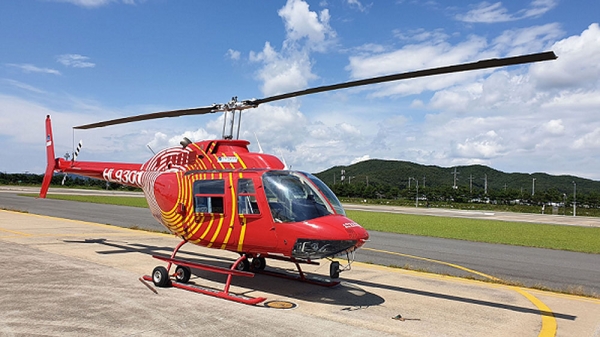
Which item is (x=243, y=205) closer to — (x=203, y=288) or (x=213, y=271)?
(x=213, y=271)

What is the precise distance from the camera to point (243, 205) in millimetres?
7898

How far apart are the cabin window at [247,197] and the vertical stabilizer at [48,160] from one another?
8.40 m

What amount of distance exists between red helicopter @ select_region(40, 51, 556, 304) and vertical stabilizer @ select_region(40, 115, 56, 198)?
17.0 feet

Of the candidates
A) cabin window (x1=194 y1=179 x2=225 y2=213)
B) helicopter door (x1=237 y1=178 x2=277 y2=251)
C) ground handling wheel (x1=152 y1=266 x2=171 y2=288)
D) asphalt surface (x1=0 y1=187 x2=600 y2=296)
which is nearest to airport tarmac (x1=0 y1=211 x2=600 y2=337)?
ground handling wheel (x1=152 y1=266 x2=171 y2=288)

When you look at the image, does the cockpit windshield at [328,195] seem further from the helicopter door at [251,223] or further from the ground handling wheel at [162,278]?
the ground handling wheel at [162,278]

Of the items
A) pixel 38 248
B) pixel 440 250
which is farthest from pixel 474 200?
pixel 38 248

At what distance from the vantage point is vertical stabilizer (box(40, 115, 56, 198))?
44.2 feet

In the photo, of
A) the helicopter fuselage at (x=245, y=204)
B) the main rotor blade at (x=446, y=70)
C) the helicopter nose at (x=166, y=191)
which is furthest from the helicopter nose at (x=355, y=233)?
the helicopter nose at (x=166, y=191)

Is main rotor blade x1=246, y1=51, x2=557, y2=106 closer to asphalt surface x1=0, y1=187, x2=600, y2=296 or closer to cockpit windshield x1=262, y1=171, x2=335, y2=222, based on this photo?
cockpit windshield x1=262, y1=171, x2=335, y2=222

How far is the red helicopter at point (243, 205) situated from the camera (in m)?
7.14

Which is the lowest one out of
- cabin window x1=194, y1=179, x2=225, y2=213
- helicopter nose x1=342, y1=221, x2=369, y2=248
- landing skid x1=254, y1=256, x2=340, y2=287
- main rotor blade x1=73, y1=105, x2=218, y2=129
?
landing skid x1=254, y1=256, x2=340, y2=287

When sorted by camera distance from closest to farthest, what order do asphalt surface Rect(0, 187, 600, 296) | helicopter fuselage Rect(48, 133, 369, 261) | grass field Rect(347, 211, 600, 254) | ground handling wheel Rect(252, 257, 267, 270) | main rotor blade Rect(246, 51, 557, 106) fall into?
1. main rotor blade Rect(246, 51, 557, 106)
2. helicopter fuselage Rect(48, 133, 369, 261)
3. ground handling wheel Rect(252, 257, 267, 270)
4. asphalt surface Rect(0, 187, 600, 296)
5. grass field Rect(347, 211, 600, 254)

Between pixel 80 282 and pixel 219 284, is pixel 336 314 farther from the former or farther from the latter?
pixel 80 282

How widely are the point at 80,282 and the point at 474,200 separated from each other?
111707 millimetres
